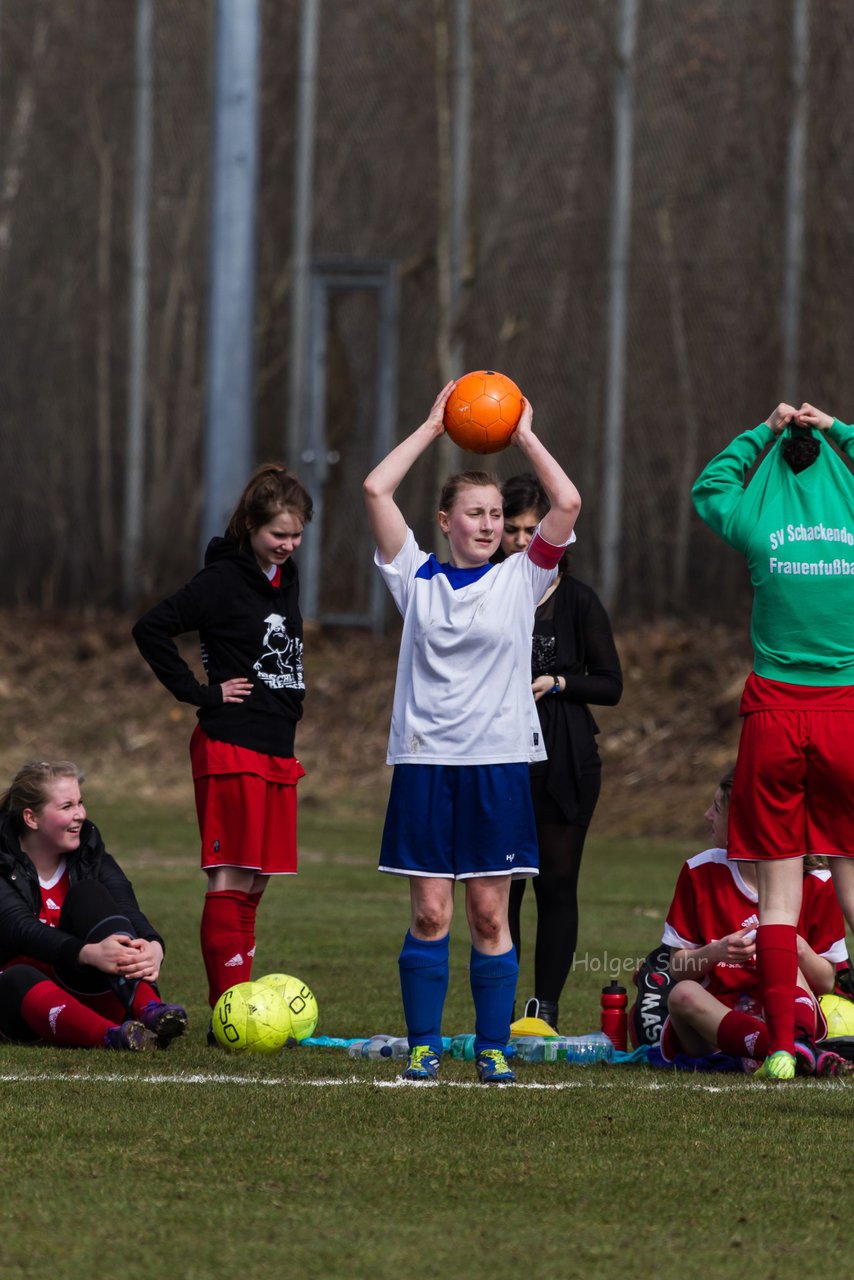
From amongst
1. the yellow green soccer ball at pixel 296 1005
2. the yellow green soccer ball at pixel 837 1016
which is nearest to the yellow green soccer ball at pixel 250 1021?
the yellow green soccer ball at pixel 296 1005

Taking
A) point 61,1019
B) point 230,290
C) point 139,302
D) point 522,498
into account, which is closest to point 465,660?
point 522,498

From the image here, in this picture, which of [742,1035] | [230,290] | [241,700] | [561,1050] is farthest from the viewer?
[230,290]

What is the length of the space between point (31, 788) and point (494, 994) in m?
1.88

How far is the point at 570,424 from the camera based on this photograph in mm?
18266

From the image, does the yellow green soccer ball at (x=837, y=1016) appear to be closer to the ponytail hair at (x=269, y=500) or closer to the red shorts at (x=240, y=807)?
the red shorts at (x=240, y=807)

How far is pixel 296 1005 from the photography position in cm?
687

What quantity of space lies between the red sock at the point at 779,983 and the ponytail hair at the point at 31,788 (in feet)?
8.14

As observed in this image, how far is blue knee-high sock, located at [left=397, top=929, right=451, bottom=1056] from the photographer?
6062 millimetres

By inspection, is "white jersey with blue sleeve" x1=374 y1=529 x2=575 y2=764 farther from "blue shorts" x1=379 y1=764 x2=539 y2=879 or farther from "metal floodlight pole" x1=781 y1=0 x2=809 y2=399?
"metal floodlight pole" x1=781 y1=0 x2=809 y2=399

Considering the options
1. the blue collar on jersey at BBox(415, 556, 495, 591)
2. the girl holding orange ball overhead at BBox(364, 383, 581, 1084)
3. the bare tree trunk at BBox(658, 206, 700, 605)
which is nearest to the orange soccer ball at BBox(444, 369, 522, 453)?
the girl holding orange ball overhead at BBox(364, 383, 581, 1084)

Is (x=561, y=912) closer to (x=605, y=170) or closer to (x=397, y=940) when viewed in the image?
(x=397, y=940)

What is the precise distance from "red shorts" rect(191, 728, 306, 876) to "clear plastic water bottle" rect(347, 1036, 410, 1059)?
0.80m

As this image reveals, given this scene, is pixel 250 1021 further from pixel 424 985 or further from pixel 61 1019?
pixel 424 985

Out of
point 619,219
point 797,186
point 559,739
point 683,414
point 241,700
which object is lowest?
point 559,739
